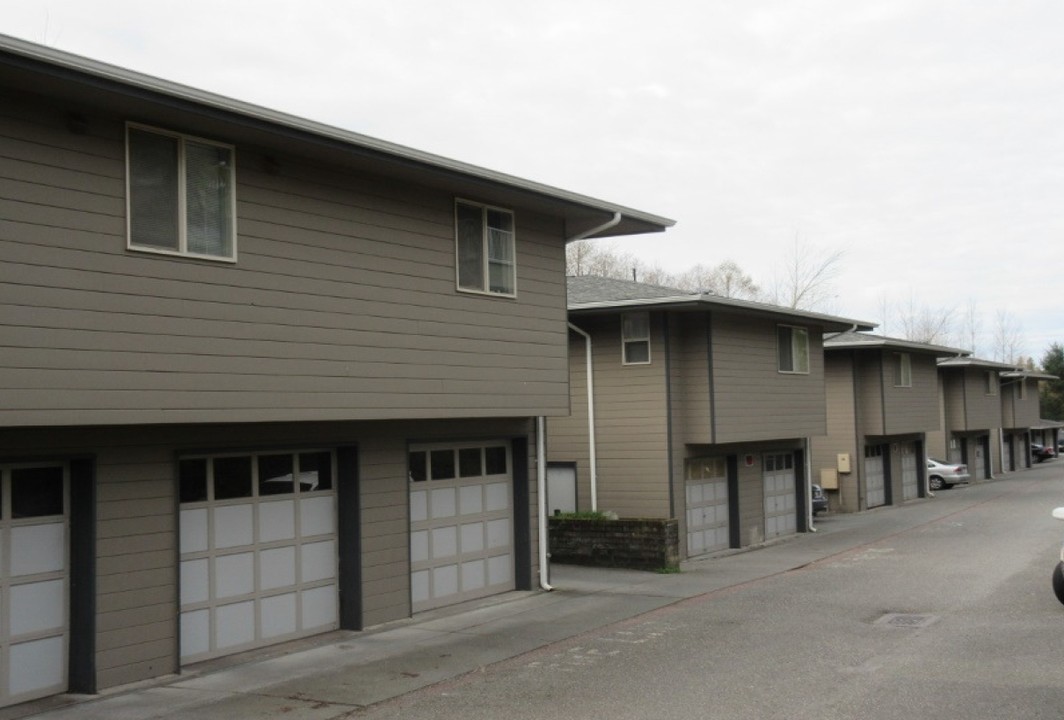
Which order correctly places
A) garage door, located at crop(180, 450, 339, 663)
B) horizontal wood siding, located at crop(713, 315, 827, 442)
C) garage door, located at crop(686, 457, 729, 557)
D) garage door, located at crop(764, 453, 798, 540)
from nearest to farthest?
garage door, located at crop(180, 450, 339, 663)
horizontal wood siding, located at crop(713, 315, 827, 442)
garage door, located at crop(686, 457, 729, 557)
garage door, located at crop(764, 453, 798, 540)

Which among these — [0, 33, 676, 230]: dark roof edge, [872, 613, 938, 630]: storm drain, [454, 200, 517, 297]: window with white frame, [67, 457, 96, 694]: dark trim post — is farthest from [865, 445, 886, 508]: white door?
[67, 457, 96, 694]: dark trim post

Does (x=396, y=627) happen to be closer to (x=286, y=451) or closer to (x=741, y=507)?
(x=286, y=451)

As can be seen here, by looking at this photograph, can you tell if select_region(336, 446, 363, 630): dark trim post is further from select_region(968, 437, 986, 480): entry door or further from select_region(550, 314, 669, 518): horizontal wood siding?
select_region(968, 437, 986, 480): entry door

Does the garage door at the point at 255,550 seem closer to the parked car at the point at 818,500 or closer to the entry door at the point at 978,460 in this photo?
the parked car at the point at 818,500

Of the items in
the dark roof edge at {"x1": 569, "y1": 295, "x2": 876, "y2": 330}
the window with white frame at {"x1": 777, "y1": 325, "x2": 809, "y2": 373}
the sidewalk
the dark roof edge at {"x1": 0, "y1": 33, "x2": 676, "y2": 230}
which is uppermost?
the dark roof edge at {"x1": 0, "y1": 33, "x2": 676, "y2": 230}

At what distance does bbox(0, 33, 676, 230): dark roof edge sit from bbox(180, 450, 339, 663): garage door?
370cm

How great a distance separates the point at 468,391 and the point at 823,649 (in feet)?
17.3

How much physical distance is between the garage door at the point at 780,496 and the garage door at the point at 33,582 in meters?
17.3

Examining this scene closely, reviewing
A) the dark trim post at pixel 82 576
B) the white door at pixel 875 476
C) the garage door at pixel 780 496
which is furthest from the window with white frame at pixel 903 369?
the dark trim post at pixel 82 576

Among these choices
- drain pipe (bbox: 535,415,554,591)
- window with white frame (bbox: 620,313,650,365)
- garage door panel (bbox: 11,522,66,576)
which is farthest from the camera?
window with white frame (bbox: 620,313,650,365)

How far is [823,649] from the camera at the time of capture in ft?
38.5

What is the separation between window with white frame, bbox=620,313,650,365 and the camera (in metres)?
20.8

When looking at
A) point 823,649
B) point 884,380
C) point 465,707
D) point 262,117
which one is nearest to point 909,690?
point 823,649

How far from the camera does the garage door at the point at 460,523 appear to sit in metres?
14.4
